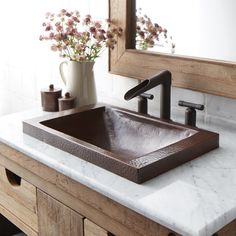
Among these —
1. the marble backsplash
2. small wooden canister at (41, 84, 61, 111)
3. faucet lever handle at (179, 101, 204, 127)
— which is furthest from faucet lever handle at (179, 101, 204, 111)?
small wooden canister at (41, 84, 61, 111)

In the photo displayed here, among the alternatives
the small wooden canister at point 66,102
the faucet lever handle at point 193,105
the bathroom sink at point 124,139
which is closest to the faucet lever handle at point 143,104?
the bathroom sink at point 124,139

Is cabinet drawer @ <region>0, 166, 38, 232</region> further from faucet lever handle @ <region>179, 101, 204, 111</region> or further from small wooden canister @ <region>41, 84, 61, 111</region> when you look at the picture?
faucet lever handle @ <region>179, 101, 204, 111</region>

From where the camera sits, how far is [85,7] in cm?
199

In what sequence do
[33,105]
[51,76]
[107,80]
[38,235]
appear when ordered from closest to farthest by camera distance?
[38,235] → [107,80] → [51,76] → [33,105]

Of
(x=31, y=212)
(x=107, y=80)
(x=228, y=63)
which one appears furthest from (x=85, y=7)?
(x=31, y=212)

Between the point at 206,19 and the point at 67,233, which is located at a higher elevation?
the point at 206,19

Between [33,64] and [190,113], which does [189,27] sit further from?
[33,64]

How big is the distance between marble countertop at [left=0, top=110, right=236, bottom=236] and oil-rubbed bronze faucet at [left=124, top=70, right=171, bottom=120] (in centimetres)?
22

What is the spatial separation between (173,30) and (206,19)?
14 cm

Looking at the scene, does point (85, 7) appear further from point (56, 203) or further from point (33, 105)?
point (56, 203)

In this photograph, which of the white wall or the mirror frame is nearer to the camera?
the mirror frame

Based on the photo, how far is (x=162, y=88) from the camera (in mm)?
1553

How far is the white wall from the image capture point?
1.91 m

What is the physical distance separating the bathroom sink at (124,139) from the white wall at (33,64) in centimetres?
17
